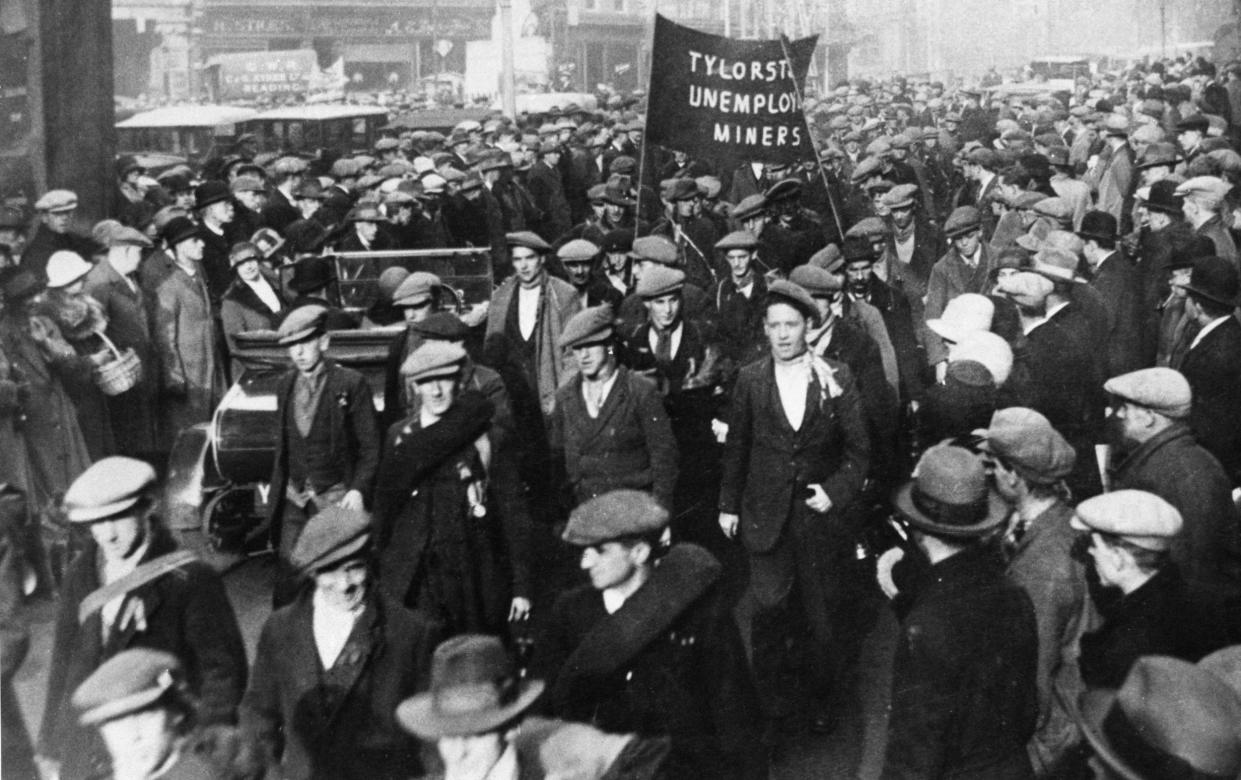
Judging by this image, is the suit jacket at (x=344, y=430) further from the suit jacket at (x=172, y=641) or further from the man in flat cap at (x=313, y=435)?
the suit jacket at (x=172, y=641)

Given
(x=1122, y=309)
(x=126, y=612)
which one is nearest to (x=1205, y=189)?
(x=1122, y=309)

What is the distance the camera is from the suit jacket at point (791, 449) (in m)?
5.74

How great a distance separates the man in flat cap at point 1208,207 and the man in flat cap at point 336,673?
7402mm

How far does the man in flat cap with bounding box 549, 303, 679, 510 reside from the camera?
20.2ft

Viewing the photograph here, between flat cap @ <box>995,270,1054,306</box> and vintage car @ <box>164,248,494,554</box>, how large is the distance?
371 cm

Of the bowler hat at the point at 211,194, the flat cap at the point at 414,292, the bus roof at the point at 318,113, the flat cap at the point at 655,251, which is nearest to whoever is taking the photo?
the flat cap at the point at 414,292

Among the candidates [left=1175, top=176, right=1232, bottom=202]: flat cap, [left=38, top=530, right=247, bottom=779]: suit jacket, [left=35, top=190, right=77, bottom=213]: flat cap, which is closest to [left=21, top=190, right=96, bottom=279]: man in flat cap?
[left=35, top=190, right=77, bottom=213]: flat cap

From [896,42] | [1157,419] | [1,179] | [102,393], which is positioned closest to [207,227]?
[1,179]

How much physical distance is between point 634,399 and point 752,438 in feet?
1.98

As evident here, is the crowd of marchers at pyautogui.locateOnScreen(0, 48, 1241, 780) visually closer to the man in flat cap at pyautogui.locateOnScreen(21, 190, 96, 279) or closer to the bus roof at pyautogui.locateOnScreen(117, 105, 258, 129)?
the man in flat cap at pyautogui.locateOnScreen(21, 190, 96, 279)

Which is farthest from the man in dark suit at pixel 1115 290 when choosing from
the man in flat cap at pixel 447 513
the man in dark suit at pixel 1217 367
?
the man in flat cap at pixel 447 513

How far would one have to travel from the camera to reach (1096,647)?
3938 millimetres

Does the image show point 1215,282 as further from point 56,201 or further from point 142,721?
point 56,201

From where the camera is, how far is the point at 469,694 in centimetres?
329
